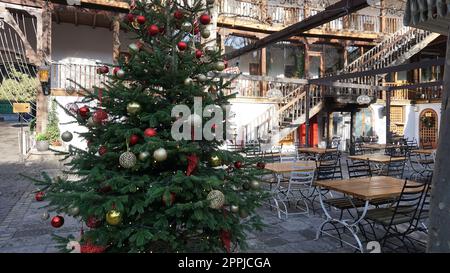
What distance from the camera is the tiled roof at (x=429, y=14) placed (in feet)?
9.86

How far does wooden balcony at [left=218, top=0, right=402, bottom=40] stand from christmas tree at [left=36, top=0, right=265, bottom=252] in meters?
11.5

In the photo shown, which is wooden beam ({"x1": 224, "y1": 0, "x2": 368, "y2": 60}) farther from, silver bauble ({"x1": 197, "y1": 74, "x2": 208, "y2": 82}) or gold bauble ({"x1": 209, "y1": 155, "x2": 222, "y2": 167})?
gold bauble ({"x1": 209, "y1": 155, "x2": 222, "y2": 167})

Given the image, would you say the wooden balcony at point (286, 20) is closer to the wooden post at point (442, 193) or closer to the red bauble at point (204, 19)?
the red bauble at point (204, 19)

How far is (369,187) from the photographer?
15.1ft

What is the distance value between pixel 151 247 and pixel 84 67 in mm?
12310

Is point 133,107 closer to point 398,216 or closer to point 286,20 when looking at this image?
point 398,216

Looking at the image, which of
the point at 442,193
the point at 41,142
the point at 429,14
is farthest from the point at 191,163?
the point at 41,142

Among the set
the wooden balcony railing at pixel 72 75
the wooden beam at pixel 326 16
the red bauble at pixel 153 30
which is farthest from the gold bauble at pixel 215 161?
the wooden balcony railing at pixel 72 75

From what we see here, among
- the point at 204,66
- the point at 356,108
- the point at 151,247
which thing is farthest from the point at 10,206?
the point at 356,108

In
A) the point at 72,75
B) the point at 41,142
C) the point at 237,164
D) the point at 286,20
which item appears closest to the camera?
the point at 237,164

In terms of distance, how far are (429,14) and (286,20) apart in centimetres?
1363

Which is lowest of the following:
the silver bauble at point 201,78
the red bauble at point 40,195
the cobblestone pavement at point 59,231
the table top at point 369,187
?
the cobblestone pavement at point 59,231

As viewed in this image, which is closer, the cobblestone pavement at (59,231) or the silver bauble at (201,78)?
the silver bauble at (201,78)
